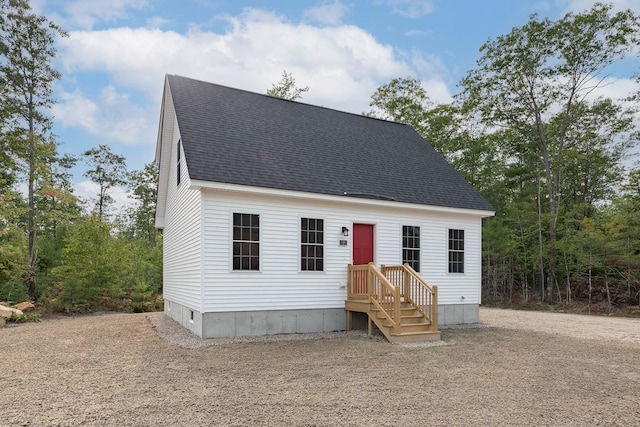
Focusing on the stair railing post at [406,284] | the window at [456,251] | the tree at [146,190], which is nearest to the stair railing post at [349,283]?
the stair railing post at [406,284]

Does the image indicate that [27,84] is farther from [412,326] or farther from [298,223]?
[412,326]

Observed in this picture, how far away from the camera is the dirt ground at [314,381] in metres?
4.55

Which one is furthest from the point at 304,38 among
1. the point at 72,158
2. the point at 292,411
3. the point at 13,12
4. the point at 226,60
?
the point at 72,158

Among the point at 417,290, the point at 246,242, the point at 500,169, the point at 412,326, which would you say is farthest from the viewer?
the point at 500,169

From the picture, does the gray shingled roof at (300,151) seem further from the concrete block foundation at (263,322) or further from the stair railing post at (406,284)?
the concrete block foundation at (263,322)

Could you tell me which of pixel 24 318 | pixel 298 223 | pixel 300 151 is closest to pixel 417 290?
pixel 298 223

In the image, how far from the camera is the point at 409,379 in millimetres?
6020

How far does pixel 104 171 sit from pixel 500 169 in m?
25.3

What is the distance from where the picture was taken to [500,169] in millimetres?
24469

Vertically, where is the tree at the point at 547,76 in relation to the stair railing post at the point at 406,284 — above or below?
above

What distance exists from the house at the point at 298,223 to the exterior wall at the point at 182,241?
0.14 ft

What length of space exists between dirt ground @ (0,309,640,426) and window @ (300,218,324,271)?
1672 millimetres

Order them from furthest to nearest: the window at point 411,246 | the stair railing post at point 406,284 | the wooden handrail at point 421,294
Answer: the window at point 411,246 → the stair railing post at point 406,284 → the wooden handrail at point 421,294

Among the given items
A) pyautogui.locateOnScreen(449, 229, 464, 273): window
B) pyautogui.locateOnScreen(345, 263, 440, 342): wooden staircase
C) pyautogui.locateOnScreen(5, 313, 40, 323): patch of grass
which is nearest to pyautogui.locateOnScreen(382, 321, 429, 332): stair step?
pyautogui.locateOnScreen(345, 263, 440, 342): wooden staircase
